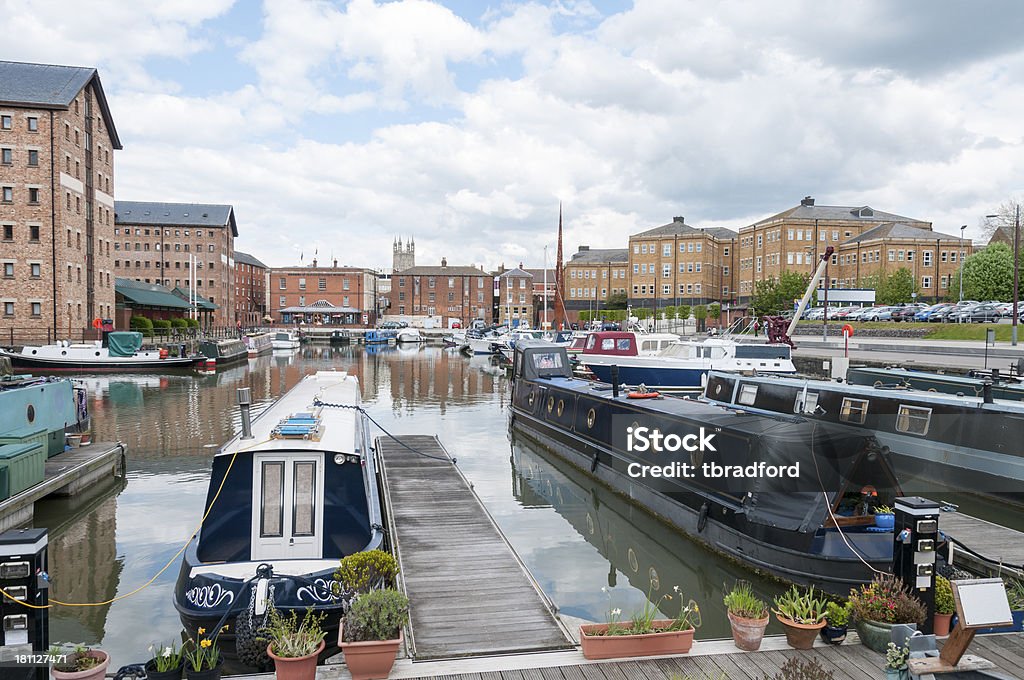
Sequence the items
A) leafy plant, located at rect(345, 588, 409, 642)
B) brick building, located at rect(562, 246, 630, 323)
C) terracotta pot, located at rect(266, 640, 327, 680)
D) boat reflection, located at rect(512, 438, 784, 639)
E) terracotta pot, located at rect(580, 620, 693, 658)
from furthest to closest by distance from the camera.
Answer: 1. brick building, located at rect(562, 246, 630, 323)
2. boat reflection, located at rect(512, 438, 784, 639)
3. terracotta pot, located at rect(580, 620, 693, 658)
4. leafy plant, located at rect(345, 588, 409, 642)
5. terracotta pot, located at rect(266, 640, 327, 680)

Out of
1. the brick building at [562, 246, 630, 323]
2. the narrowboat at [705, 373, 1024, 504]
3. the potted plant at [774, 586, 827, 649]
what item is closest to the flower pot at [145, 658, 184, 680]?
the potted plant at [774, 586, 827, 649]

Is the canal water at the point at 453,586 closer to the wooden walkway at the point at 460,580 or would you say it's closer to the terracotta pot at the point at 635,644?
the wooden walkway at the point at 460,580

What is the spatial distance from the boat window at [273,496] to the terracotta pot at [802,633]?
19.5ft

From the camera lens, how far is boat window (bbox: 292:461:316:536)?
29.1 feet

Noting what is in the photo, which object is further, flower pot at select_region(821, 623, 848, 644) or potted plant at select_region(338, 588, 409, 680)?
flower pot at select_region(821, 623, 848, 644)

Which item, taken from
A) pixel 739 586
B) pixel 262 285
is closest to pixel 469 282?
pixel 262 285

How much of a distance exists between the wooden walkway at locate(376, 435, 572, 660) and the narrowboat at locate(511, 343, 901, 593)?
380 centimetres

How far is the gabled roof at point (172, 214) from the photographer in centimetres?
9131

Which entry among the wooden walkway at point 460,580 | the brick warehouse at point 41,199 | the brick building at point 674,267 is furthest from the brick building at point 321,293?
the wooden walkway at point 460,580

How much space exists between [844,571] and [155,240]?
98560 mm

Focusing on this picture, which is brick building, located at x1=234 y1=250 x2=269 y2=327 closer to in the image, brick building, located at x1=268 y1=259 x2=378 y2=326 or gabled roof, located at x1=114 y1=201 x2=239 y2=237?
brick building, located at x1=268 y1=259 x2=378 y2=326

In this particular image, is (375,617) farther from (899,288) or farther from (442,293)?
(442,293)

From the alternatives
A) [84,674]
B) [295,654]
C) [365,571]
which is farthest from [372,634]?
[84,674]

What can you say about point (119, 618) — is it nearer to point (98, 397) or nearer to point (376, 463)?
point (376, 463)
